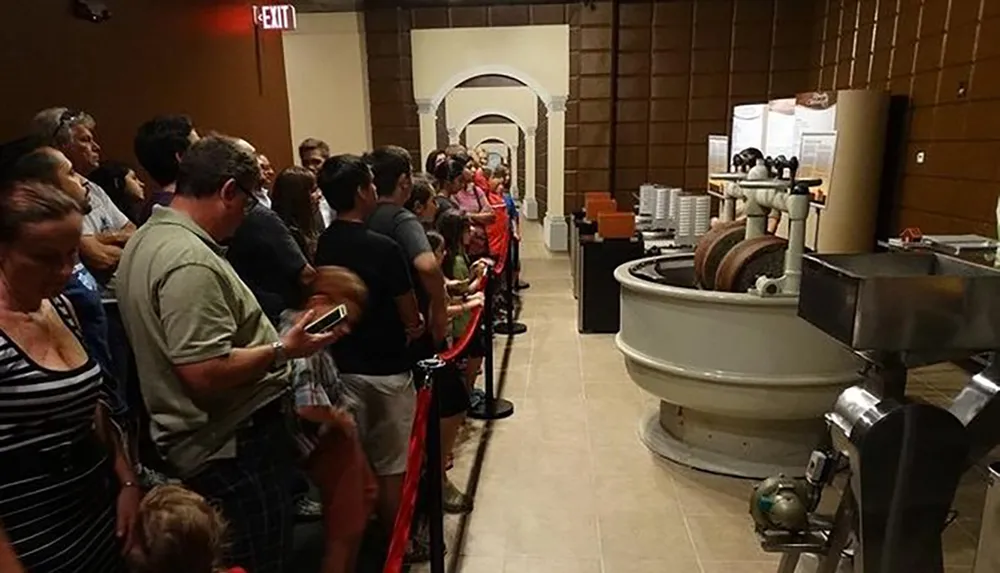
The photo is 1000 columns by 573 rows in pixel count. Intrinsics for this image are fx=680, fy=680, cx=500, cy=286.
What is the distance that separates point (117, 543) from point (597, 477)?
98.3 inches

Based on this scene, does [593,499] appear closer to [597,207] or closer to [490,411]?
[490,411]

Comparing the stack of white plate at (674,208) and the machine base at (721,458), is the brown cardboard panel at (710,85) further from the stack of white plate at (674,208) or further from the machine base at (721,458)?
the machine base at (721,458)

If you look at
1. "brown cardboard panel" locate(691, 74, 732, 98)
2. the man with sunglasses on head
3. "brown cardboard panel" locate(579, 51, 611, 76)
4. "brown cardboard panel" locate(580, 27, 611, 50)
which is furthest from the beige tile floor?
"brown cardboard panel" locate(580, 27, 611, 50)

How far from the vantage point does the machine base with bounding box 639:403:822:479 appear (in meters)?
3.48

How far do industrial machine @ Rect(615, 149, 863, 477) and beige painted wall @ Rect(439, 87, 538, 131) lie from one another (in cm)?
1242

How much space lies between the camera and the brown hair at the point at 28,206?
1.26 meters


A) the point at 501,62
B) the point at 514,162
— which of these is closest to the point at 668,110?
the point at 501,62

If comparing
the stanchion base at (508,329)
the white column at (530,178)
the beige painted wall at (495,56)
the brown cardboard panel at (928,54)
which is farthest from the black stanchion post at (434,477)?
the white column at (530,178)

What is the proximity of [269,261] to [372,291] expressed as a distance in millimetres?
366

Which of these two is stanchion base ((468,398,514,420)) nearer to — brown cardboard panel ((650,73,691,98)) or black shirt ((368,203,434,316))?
black shirt ((368,203,434,316))

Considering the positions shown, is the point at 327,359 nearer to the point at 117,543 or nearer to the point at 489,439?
the point at 117,543

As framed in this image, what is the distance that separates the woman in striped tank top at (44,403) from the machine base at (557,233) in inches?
363

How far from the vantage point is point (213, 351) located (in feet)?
5.17

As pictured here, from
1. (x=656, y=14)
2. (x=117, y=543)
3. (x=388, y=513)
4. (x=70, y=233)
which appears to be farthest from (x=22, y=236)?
(x=656, y=14)
